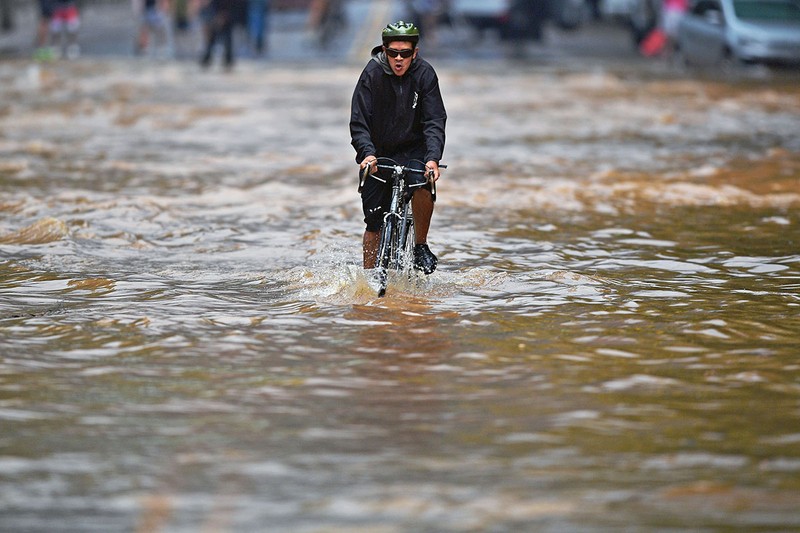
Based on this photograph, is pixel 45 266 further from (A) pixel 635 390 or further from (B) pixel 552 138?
(B) pixel 552 138

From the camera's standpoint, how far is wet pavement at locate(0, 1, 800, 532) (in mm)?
5684

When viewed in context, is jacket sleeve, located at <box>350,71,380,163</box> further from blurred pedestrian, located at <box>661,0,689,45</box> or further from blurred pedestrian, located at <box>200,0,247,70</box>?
blurred pedestrian, located at <box>661,0,689,45</box>

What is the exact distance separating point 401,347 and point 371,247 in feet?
5.28

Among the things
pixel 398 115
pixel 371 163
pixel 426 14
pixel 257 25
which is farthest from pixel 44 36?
pixel 371 163

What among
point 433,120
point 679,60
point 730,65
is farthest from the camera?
point 679,60

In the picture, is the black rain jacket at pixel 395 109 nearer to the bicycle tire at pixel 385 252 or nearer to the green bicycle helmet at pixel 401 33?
the green bicycle helmet at pixel 401 33

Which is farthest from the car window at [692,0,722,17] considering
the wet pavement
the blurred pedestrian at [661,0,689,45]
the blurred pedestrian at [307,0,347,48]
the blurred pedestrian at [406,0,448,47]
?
the blurred pedestrian at [307,0,347,48]

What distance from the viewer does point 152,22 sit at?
33.6m

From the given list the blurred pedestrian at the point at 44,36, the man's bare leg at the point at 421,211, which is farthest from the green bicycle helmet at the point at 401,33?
the blurred pedestrian at the point at 44,36

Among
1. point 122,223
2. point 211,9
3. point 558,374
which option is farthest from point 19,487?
point 211,9

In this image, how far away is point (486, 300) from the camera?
9414mm

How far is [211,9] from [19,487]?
82.0 ft

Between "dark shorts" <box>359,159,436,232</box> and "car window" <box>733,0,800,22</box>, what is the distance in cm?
1918

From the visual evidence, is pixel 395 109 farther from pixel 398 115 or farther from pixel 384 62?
pixel 384 62
